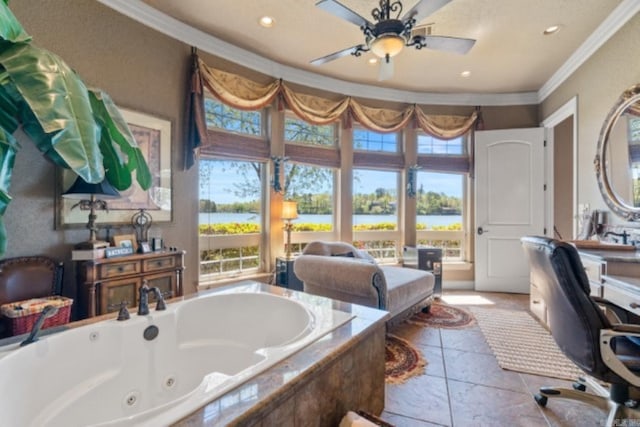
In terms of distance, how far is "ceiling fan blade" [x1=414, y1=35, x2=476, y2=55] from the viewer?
7.13 feet

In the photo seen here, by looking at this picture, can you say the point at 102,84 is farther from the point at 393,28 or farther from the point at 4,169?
the point at 393,28

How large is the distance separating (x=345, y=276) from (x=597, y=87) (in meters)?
3.10

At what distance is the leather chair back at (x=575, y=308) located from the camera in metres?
1.42

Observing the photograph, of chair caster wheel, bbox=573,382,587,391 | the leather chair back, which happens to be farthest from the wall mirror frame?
the leather chair back

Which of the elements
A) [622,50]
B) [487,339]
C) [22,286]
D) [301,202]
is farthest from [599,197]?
[22,286]

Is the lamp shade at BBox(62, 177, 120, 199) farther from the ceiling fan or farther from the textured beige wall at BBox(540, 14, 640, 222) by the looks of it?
the textured beige wall at BBox(540, 14, 640, 222)

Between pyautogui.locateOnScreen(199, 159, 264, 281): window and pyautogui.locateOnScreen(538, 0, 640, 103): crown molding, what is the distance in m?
3.60

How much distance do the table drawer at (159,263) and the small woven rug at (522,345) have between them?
2.73 m

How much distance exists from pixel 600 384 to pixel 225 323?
2.50 meters

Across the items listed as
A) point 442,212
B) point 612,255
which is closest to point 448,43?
point 612,255

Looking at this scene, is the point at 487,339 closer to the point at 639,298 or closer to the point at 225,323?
the point at 639,298

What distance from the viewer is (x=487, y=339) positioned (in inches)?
108

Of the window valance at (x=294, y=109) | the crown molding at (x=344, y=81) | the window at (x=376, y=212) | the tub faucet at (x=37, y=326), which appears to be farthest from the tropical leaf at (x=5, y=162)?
the window at (x=376, y=212)

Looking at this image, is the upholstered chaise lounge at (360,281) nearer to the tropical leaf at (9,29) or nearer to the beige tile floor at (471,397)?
the beige tile floor at (471,397)
